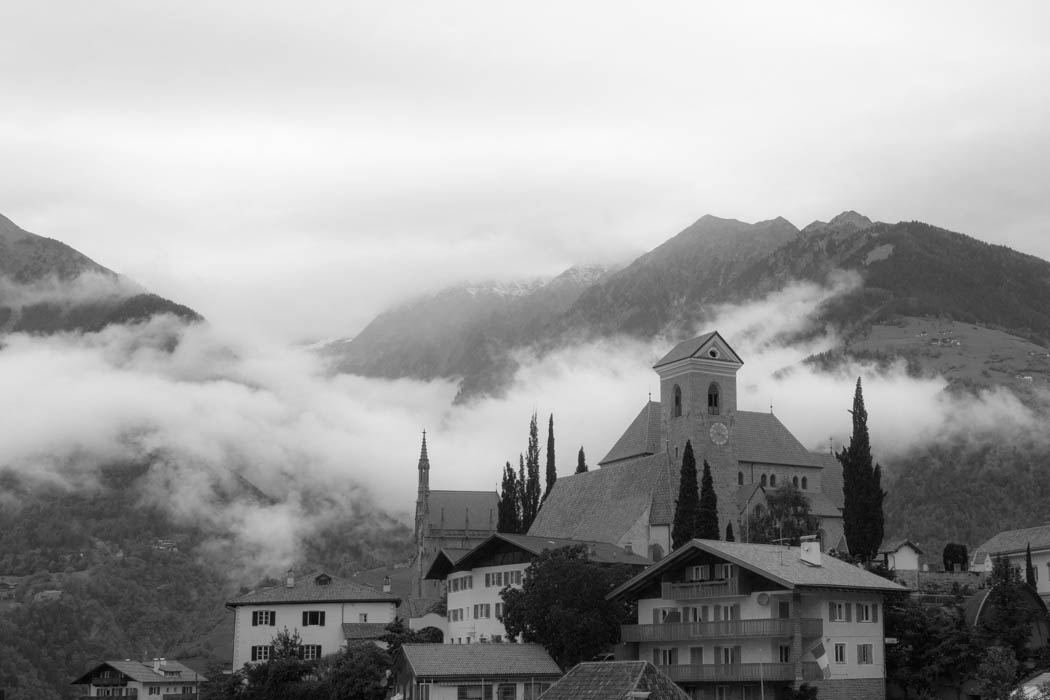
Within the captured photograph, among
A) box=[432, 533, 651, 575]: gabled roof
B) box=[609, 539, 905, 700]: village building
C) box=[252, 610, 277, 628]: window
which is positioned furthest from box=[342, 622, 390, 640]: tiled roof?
box=[609, 539, 905, 700]: village building

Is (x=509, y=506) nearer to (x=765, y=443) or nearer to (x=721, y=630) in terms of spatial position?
(x=765, y=443)

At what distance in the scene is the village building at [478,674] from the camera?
87.2 m

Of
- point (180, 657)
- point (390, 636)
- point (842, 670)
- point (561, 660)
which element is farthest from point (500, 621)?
point (180, 657)

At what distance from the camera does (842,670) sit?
82125 mm

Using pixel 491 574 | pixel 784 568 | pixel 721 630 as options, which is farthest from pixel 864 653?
pixel 491 574

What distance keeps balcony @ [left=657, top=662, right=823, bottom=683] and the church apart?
103 ft

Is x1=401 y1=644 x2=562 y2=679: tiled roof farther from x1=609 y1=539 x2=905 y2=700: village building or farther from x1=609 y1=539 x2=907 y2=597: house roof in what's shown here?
x1=609 y1=539 x2=907 y2=597: house roof

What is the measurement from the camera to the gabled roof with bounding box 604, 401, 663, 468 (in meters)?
130

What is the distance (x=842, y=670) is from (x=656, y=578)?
1312cm

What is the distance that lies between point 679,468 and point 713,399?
8.44 metres

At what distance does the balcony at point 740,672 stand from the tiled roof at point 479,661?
8492 mm

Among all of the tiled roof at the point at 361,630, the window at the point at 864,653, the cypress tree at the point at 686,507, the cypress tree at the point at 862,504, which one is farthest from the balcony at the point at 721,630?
the tiled roof at the point at 361,630

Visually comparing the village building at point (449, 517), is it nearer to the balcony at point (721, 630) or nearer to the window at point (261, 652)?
the window at point (261, 652)

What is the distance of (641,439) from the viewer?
13138 centimetres
